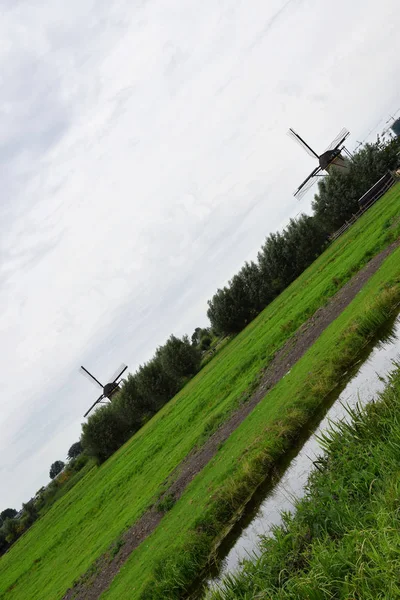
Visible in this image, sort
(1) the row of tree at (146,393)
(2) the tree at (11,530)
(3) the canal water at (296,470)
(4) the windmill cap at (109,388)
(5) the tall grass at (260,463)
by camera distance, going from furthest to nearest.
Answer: (4) the windmill cap at (109,388)
(2) the tree at (11,530)
(1) the row of tree at (146,393)
(5) the tall grass at (260,463)
(3) the canal water at (296,470)

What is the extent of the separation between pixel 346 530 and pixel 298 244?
77051 mm

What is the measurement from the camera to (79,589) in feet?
91.4

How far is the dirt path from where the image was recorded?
2612cm

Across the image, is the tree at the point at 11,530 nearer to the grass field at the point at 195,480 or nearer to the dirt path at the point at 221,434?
the grass field at the point at 195,480

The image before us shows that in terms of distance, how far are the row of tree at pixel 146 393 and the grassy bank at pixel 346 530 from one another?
76045 millimetres

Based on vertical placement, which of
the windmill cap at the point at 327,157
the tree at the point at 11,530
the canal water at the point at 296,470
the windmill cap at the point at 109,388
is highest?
the windmill cap at the point at 327,157

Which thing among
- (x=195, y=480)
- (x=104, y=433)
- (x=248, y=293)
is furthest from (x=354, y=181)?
(x=195, y=480)

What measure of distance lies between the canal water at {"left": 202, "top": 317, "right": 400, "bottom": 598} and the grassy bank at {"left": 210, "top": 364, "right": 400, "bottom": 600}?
3.73 ft

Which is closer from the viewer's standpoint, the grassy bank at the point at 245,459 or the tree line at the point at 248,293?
the grassy bank at the point at 245,459

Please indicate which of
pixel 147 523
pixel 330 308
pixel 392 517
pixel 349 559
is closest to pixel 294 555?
pixel 349 559

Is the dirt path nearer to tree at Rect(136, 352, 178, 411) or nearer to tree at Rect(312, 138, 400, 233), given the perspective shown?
tree at Rect(312, 138, 400, 233)

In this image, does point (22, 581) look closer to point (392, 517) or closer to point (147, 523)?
point (147, 523)

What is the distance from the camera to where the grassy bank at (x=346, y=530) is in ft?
25.5

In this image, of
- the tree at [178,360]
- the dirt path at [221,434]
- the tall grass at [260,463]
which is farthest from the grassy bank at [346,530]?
the tree at [178,360]
